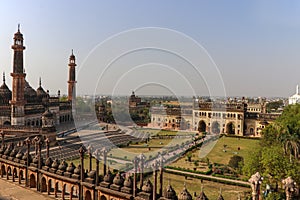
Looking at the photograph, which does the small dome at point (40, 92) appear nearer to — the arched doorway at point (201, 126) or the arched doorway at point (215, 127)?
the arched doorway at point (201, 126)

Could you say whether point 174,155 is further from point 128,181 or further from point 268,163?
point 128,181

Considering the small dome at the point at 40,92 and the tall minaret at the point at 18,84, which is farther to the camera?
the small dome at the point at 40,92

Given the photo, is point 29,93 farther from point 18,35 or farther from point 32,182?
point 32,182

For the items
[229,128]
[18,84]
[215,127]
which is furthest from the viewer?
[215,127]

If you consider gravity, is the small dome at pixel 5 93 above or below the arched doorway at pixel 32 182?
above

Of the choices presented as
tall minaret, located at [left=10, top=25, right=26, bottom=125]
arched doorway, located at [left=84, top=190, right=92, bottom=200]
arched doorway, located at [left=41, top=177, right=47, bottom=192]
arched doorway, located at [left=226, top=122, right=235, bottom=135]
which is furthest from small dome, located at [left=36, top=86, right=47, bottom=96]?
arched doorway, located at [left=84, top=190, right=92, bottom=200]

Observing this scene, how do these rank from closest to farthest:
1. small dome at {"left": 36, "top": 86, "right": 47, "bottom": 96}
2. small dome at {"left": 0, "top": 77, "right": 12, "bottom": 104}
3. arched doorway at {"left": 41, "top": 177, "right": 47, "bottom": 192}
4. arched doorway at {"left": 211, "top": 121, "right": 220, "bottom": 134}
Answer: arched doorway at {"left": 41, "top": 177, "right": 47, "bottom": 192}, small dome at {"left": 0, "top": 77, "right": 12, "bottom": 104}, small dome at {"left": 36, "top": 86, "right": 47, "bottom": 96}, arched doorway at {"left": 211, "top": 121, "right": 220, "bottom": 134}

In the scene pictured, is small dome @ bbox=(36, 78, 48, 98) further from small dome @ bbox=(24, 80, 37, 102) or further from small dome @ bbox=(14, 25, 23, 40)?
small dome @ bbox=(14, 25, 23, 40)

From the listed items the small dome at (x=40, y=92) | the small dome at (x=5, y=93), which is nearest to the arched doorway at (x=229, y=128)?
the small dome at (x=40, y=92)

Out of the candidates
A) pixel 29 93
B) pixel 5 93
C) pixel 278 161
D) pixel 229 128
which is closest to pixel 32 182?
pixel 278 161

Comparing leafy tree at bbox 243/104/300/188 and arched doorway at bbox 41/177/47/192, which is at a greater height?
leafy tree at bbox 243/104/300/188
